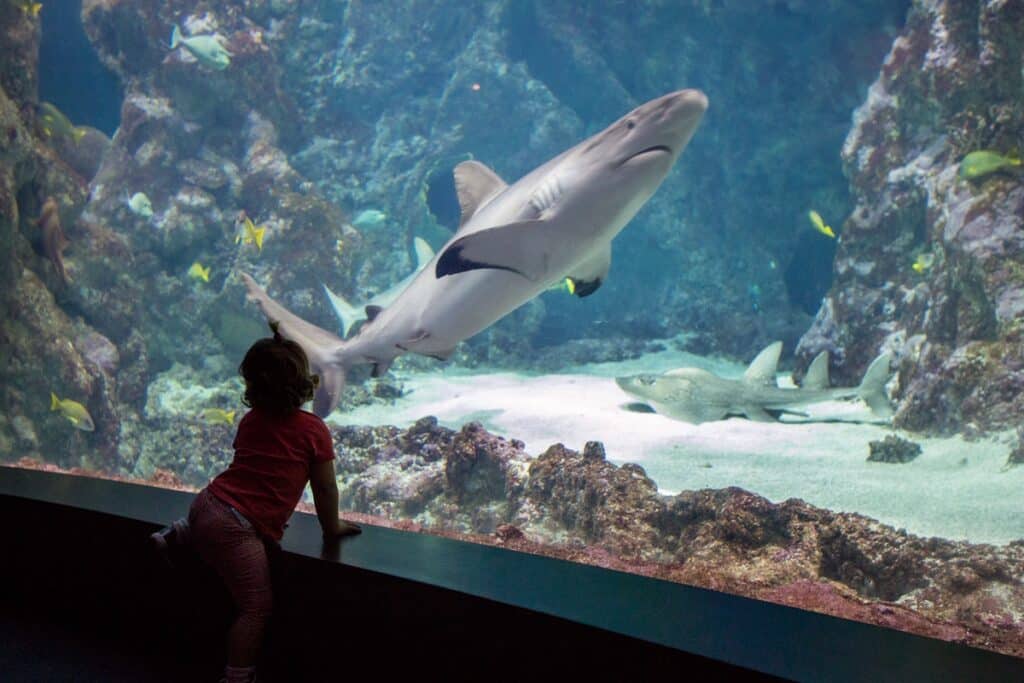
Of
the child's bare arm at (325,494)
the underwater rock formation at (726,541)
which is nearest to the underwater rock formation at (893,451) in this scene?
the underwater rock formation at (726,541)

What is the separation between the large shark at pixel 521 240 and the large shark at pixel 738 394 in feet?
10.2

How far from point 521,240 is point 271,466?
161 centimetres

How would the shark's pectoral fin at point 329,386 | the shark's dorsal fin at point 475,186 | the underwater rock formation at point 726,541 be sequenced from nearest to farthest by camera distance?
the underwater rock formation at point 726,541, the shark's dorsal fin at point 475,186, the shark's pectoral fin at point 329,386

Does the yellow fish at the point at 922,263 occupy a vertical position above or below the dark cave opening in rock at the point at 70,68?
below

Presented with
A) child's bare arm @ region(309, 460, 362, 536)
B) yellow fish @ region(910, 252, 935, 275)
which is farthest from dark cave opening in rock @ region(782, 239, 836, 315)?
child's bare arm @ region(309, 460, 362, 536)

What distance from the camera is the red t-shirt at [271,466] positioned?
1.83 m

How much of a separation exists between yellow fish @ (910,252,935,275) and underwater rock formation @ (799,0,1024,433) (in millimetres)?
46

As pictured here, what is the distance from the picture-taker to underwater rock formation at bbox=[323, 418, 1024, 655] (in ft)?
7.52

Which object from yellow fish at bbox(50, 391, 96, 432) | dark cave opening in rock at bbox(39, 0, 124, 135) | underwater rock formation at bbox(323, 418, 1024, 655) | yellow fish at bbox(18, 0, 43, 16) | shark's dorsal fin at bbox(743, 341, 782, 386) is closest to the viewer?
underwater rock formation at bbox(323, 418, 1024, 655)

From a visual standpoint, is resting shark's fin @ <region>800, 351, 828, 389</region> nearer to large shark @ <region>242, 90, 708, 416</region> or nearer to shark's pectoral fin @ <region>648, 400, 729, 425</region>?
shark's pectoral fin @ <region>648, 400, 729, 425</region>

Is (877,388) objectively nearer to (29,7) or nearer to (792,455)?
(792,455)

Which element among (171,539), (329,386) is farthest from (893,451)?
(171,539)

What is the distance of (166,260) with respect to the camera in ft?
39.0

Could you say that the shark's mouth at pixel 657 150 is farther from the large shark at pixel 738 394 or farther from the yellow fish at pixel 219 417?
the yellow fish at pixel 219 417
